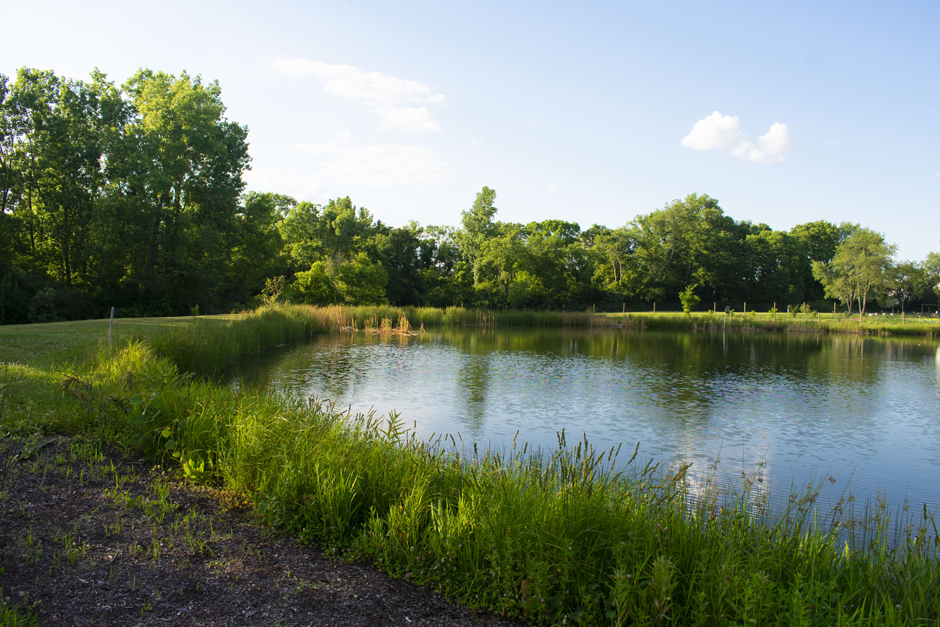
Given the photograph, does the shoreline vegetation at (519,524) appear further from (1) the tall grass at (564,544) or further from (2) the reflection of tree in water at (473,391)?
(2) the reflection of tree in water at (473,391)

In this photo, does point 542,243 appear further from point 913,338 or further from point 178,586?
point 178,586

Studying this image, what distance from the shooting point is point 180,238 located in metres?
32.8

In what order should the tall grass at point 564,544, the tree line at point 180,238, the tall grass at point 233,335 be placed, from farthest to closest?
the tree line at point 180,238 < the tall grass at point 233,335 < the tall grass at point 564,544

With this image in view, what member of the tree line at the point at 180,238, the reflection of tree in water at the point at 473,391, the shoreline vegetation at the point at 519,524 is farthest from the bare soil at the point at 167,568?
the tree line at the point at 180,238

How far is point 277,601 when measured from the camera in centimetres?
288

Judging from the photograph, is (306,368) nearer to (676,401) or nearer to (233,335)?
(233,335)

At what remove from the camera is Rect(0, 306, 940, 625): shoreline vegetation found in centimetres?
294

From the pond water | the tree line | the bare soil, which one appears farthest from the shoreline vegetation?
the tree line

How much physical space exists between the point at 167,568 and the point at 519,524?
1975 mm

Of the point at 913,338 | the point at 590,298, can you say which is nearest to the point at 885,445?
the point at 913,338

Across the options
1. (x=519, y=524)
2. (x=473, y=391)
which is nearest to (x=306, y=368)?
(x=473, y=391)

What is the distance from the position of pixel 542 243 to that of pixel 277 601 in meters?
50.3

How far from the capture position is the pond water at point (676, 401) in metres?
7.59

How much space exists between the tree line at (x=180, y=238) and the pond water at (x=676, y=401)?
1625 cm
